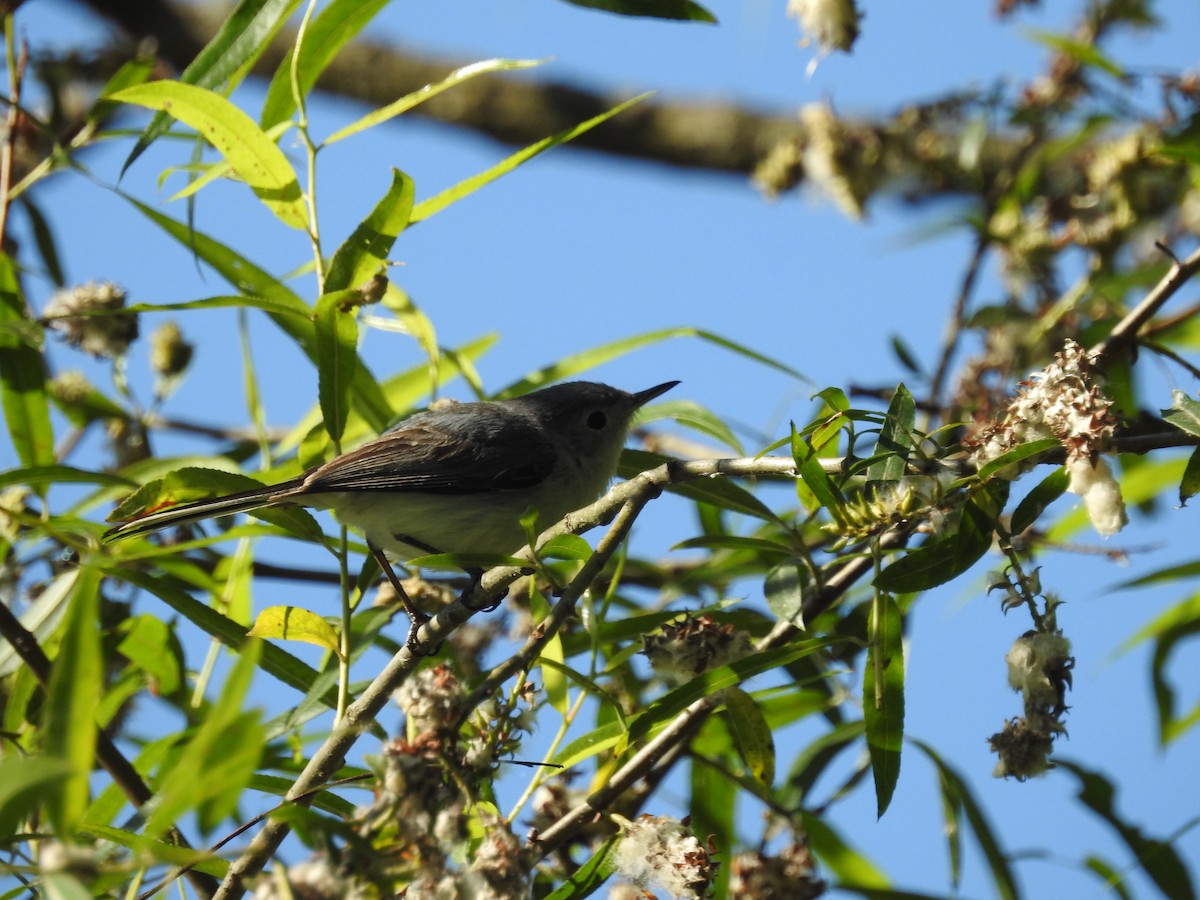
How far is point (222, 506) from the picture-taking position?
274 cm

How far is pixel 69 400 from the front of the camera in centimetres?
339

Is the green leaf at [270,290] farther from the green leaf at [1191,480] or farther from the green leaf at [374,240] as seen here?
the green leaf at [1191,480]

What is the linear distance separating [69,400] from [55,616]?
0.89 metres

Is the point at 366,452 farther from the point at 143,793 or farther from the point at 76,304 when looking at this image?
the point at 143,793

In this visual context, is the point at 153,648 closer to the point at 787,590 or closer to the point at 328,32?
the point at 328,32

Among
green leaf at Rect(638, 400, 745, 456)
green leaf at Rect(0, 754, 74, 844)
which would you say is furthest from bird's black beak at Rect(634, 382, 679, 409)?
green leaf at Rect(0, 754, 74, 844)

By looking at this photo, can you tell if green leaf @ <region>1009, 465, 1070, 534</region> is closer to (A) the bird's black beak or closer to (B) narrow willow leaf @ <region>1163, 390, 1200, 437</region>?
(B) narrow willow leaf @ <region>1163, 390, 1200, 437</region>

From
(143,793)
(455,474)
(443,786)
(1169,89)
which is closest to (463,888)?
(443,786)

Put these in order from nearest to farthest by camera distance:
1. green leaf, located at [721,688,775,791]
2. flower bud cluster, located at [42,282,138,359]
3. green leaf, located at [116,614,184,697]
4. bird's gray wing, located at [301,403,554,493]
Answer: green leaf, located at [721,688,775,791] → green leaf, located at [116,614,184,697] → flower bud cluster, located at [42,282,138,359] → bird's gray wing, located at [301,403,554,493]

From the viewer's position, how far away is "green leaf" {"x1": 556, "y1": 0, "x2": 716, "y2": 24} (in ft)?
7.75

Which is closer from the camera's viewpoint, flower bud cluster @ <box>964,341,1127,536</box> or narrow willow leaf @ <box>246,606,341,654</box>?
flower bud cluster @ <box>964,341,1127,536</box>

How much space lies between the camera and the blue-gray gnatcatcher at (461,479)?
9.70ft

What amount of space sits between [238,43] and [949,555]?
167 cm

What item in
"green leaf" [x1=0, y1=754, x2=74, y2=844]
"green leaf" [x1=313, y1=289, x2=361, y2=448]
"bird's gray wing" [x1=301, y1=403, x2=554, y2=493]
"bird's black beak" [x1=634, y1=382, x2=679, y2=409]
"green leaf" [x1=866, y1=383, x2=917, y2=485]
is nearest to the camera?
"green leaf" [x1=0, y1=754, x2=74, y2=844]
